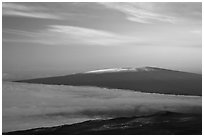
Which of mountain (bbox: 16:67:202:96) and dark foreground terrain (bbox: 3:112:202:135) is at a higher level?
mountain (bbox: 16:67:202:96)

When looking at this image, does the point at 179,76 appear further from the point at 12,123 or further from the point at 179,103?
the point at 12,123

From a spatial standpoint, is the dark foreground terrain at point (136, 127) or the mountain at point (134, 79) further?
the mountain at point (134, 79)

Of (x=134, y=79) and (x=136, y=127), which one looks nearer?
(x=136, y=127)

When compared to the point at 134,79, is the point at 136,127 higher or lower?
lower

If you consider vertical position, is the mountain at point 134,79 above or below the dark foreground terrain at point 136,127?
above

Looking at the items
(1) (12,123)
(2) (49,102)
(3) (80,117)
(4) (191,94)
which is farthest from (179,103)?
(1) (12,123)
